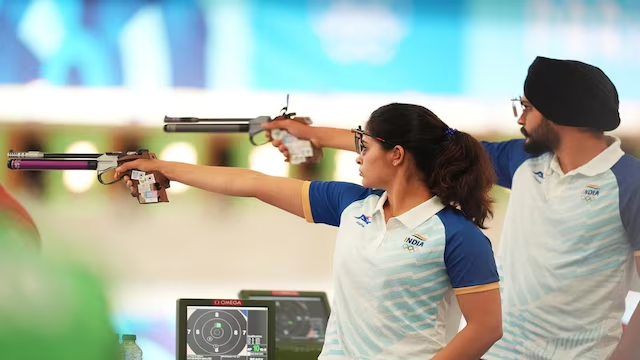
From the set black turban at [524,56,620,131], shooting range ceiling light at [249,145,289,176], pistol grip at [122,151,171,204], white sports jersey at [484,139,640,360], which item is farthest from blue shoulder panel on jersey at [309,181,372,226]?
shooting range ceiling light at [249,145,289,176]

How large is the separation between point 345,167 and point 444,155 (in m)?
1.77

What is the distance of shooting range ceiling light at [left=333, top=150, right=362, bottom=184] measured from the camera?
4348mm

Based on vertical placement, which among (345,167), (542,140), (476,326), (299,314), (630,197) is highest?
(542,140)

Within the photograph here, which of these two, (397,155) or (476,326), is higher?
(397,155)

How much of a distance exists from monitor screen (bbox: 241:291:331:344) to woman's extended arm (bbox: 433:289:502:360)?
1544 millimetres

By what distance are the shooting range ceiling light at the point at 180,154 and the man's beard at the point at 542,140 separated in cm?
157

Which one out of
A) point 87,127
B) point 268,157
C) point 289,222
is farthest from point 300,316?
point 87,127

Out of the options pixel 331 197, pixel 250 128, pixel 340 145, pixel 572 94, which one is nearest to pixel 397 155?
pixel 331 197

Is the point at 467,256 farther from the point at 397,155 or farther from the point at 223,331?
the point at 223,331

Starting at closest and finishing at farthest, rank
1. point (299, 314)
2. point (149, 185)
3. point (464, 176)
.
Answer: point (464, 176)
point (149, 185)
point (299, 314)

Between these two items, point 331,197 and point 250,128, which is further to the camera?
point 250,128

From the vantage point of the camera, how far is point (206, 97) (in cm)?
428

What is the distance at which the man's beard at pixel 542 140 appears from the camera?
3.61 m

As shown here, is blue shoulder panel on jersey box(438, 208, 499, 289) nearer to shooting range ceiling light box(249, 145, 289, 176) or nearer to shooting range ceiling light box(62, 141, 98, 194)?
shooting range ceiling light box(249, 145, 289, 176)
